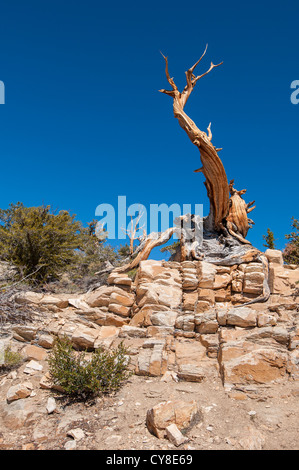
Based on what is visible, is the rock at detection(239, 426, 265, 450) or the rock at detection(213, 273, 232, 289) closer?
the rock at detection(239, 426, 265, 450)

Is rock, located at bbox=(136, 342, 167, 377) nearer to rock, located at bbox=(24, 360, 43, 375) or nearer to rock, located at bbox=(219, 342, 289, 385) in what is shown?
rock, located at bbox=(219, 342, 289, 385)

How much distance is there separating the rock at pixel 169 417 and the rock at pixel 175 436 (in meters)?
0.09

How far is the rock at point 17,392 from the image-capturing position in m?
4.78

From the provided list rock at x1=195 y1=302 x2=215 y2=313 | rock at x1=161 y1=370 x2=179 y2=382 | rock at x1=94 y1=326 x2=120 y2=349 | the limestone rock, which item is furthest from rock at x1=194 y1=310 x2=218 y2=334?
the limestone rock

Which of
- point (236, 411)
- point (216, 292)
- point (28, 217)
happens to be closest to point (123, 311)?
point (216, 292)

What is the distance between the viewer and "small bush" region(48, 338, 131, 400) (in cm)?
492

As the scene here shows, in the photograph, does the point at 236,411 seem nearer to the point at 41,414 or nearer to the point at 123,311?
the point at 41,414

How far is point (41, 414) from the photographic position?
179 inches

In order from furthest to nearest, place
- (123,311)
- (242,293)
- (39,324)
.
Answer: (242,293), (123,311), (39,324)

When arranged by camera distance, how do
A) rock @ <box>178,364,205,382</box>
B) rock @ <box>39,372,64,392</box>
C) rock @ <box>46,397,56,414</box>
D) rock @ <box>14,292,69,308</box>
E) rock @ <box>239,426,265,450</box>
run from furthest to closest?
rock @ <box>14,292,69,308</box>, rock @ <box>178,364,205,382</box>, rock @ <box>39,372,64,392</box>, rock @ <box>46,397,56,414</box>, rock @ <box>239,426,265,450</box>

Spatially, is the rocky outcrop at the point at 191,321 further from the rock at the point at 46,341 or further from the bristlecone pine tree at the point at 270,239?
the bristlecone pine tree at the point at 270,239

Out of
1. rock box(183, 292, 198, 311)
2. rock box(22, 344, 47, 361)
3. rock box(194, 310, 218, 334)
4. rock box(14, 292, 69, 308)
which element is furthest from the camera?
rock box(183, 292, 198, 311)

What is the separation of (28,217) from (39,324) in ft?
20.5

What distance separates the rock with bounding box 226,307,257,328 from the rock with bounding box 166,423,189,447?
362 cm
